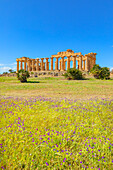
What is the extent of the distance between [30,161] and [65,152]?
3.21 feet

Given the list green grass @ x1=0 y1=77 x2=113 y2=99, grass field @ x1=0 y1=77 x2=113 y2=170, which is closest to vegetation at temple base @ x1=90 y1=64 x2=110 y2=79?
green grass @ x1=0 y1=77 x2=113 y2=99

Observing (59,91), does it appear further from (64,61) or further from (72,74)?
(64,61)

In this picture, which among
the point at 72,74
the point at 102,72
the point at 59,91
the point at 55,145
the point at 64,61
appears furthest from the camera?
the point at 64,61

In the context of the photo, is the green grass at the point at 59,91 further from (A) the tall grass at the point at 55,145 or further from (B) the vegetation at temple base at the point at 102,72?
(B) the vegetation at temple base at the point at 102,72

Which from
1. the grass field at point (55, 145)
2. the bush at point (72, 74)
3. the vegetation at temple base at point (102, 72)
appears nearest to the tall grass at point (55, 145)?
the grass field at point (55, 145)

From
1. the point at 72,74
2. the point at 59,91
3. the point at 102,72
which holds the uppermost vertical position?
the point at 102,72

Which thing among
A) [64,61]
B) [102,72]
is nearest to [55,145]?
[102,72]

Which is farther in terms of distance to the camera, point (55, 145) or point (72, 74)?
point (72, 74)

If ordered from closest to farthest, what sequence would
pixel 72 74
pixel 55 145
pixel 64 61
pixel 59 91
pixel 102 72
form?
pixel 55 145 < pixel 59 91 < pixel 72 74 < pixel 102 72 < pixel 64 61

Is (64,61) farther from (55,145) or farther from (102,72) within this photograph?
(55,145)

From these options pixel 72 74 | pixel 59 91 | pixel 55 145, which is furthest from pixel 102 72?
pixel 55 145

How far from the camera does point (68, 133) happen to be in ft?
14.2

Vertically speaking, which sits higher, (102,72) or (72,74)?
(102,72)

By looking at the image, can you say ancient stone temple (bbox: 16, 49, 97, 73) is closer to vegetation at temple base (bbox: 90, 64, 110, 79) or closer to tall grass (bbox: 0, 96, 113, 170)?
vegetation at temple base (bbox: 90, 64, 110, 79)
